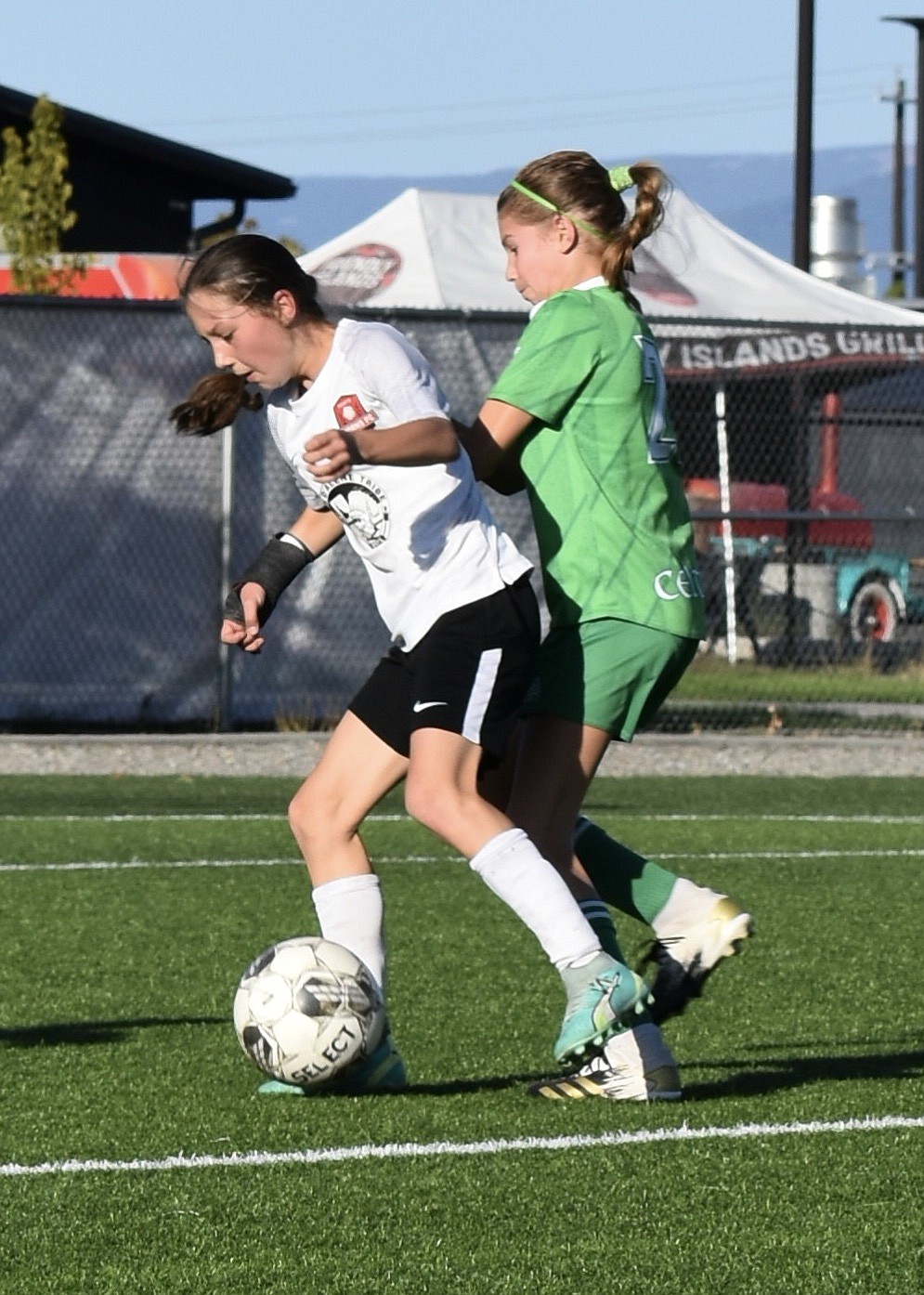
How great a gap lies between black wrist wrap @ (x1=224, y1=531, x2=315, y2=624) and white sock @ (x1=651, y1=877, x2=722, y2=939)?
1.05 metres

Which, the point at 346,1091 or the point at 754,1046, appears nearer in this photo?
the point at 346,1091

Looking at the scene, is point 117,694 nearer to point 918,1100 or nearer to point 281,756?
point 281,756

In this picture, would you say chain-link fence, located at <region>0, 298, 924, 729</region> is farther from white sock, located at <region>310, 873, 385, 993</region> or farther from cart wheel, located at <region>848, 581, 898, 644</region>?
white sock, located at <region>310, 873, 385, 993</region>

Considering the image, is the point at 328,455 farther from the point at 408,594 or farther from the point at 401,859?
the point at 401,859

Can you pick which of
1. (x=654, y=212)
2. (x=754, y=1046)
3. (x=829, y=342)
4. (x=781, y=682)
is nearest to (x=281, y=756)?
(x=781, y=682)

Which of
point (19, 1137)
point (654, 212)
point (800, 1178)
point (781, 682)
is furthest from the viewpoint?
point (781, 682)

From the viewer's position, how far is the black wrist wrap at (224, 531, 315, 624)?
498 cm

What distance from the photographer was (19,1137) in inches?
179

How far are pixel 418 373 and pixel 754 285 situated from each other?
15.0m

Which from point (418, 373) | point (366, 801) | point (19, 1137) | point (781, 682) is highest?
point (418, 373)

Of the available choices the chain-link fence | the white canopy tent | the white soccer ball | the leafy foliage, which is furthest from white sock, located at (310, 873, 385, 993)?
the leafy foliage

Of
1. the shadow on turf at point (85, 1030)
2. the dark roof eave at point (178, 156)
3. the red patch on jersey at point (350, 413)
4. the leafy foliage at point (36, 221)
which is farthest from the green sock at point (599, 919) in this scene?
the dark roof eave at point (178, 156)

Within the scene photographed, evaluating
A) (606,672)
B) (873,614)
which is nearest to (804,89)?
(873,614)

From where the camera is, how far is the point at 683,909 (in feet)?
16.4
